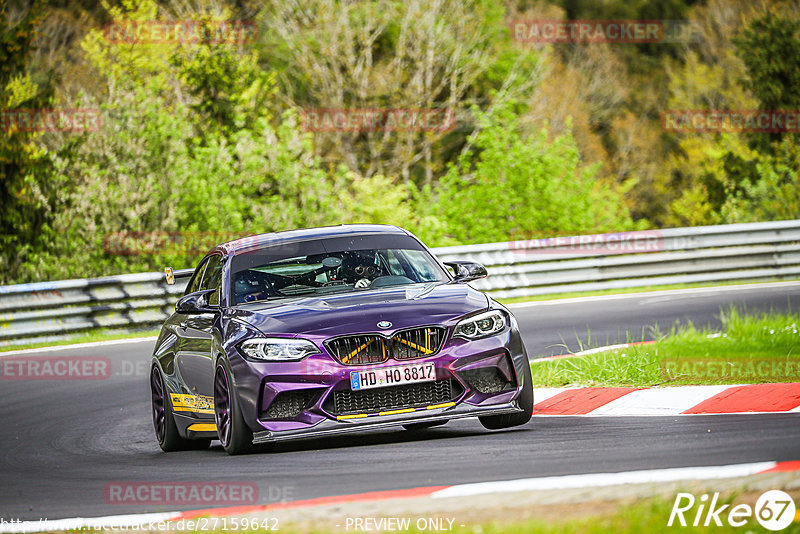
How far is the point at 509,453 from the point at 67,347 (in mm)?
11425

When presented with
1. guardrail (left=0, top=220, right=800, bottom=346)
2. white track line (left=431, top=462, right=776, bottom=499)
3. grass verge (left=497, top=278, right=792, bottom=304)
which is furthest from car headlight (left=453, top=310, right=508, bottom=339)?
grass verge (left=497, top=278, right=792, bottom=304)

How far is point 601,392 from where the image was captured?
9695 mm

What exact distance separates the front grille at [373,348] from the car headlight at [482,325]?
288 millimetres

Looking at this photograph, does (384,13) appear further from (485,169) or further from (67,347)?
(67,347)

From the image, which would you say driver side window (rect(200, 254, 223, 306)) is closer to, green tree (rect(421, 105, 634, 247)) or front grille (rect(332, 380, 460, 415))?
front grille (rect(332, 380, 460, 415))

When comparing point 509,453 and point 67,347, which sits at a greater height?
point 509,453

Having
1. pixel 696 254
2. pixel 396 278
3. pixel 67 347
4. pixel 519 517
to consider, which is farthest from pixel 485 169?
pixel 519 517

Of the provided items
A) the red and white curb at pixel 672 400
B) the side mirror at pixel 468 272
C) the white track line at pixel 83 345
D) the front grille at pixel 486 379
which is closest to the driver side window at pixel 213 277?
the side mirror at pixel 468 272

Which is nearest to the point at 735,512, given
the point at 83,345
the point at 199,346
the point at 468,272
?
the point at 468,272

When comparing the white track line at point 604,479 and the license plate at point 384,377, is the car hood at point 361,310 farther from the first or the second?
the white track line at point 604,479

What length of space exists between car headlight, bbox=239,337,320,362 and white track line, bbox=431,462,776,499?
6.31 ft

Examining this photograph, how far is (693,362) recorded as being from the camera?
1045cm

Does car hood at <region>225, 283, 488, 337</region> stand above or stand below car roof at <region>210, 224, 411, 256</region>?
below

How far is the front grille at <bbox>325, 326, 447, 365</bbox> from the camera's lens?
301 inches
